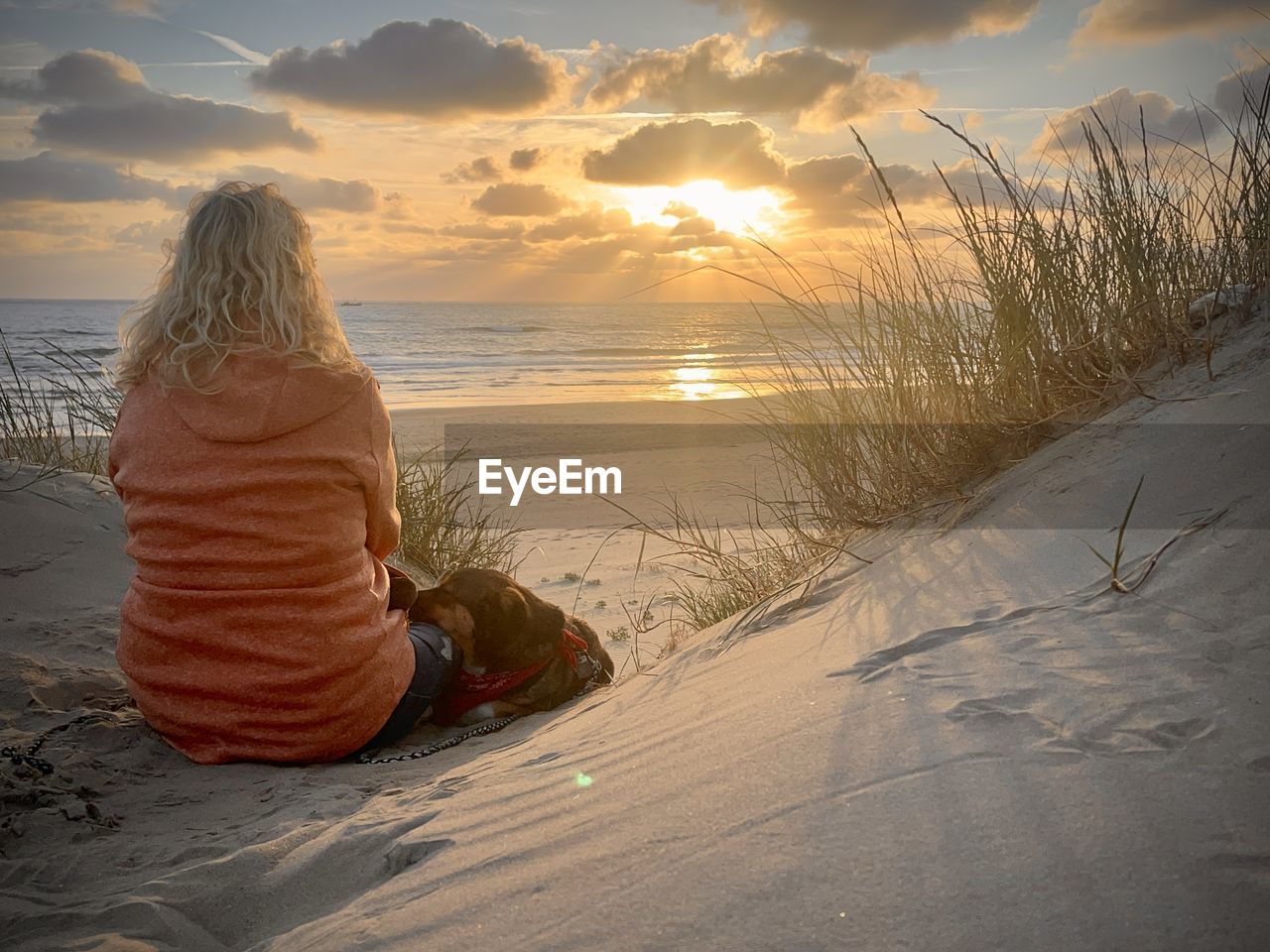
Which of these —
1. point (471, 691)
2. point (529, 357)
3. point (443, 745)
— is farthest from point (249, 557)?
point (529, 357)

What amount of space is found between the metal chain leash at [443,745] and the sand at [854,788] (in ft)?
0.27

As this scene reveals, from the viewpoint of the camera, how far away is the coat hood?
2.53 meters

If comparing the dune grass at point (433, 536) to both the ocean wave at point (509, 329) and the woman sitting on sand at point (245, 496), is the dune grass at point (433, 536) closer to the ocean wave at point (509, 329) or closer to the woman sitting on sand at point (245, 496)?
the woman sitting on sand at point (245, 496)

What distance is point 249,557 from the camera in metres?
2.55

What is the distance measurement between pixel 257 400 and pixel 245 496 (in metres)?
0.27

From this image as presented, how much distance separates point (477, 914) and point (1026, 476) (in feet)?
7.29

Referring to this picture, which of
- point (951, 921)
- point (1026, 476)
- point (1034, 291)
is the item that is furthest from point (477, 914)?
point (1034, 291)

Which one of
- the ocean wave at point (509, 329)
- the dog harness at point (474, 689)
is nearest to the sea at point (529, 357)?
the ocean wave at point (509, 329)

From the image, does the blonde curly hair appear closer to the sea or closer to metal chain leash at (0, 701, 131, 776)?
metal chain leash at (0, 701, 131, 776)

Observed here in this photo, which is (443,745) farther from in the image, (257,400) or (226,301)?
(226,301)

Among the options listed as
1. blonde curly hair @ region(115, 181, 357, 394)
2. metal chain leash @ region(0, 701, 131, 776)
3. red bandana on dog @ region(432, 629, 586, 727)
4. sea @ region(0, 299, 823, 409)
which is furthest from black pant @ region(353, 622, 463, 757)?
sea @ region(0, 299, 823, 409)

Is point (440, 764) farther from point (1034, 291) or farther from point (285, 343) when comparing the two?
point (1034, 291)

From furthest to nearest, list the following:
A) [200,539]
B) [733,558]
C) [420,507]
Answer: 1. [420,507]
2. [733,558]
3. [200,539]

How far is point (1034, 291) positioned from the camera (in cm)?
349
